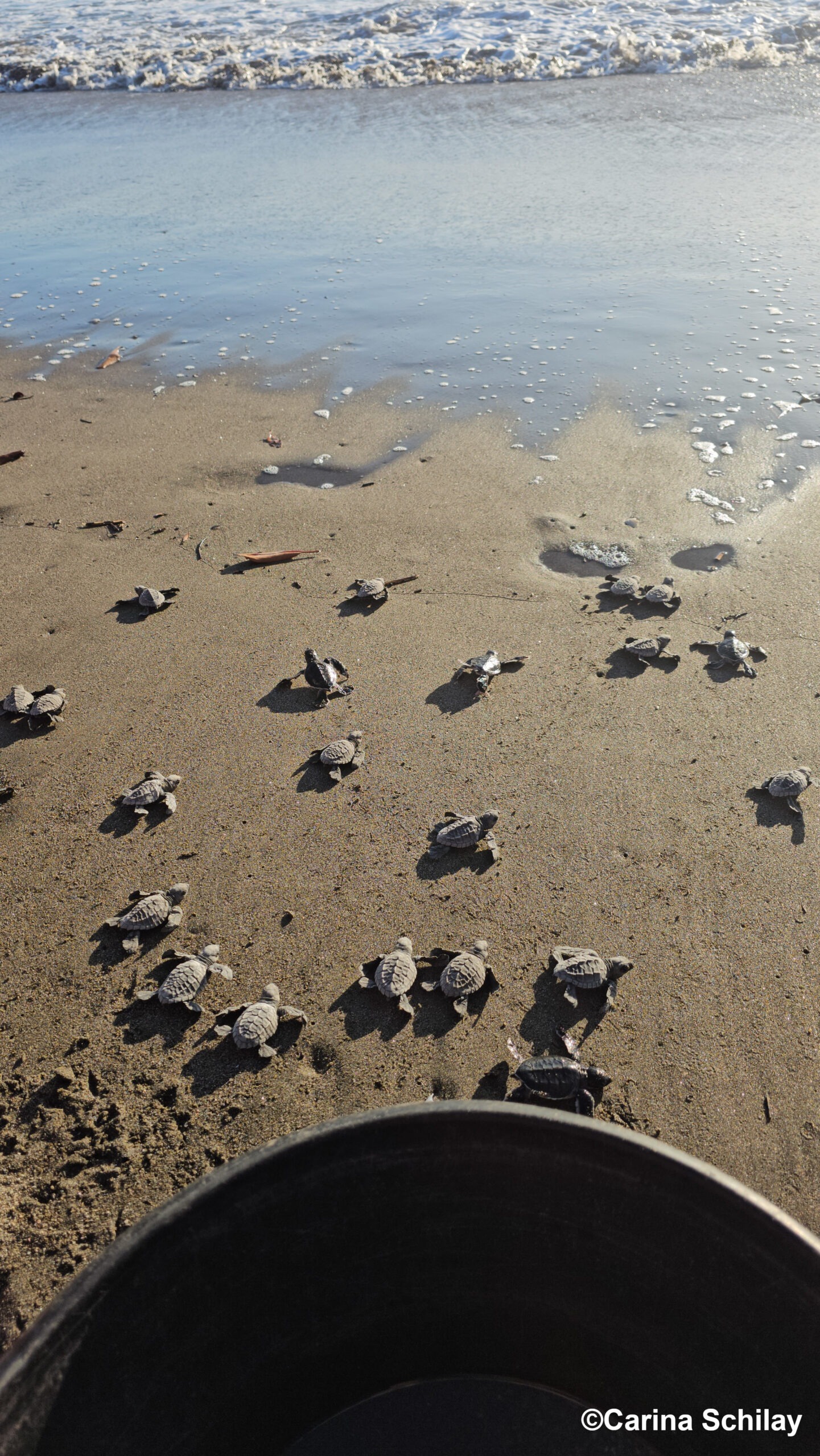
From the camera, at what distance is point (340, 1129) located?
1.51 meters

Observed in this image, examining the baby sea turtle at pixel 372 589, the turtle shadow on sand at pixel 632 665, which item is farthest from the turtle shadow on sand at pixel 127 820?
the turtle shadow on sand at pixel 632 665

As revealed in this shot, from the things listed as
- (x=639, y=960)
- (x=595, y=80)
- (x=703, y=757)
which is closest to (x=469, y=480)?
(x=703, y=757)

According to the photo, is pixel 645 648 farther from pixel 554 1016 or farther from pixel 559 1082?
pixel 559 1082

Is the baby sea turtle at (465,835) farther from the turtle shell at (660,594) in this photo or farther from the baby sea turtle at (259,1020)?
the turtle shell at (660,594)

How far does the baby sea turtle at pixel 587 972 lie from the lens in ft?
8.65

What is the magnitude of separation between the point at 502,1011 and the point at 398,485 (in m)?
3.54

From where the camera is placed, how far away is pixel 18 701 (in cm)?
374

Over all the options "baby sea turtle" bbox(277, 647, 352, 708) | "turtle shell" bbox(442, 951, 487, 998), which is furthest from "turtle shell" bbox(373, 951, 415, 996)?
"baby sea turtle" bbox(277, 647, 352, 708)

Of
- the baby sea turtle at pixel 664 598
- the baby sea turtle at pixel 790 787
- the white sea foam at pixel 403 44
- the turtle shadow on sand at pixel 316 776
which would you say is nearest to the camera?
the baby sea turtle at pixel 790 787

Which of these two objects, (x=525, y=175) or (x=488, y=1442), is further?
(x=525, y=175)

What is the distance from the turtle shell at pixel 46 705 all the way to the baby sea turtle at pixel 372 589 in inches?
59.0

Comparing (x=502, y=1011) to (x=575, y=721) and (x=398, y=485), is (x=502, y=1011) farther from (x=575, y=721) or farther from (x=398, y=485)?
(x=398, y=485)

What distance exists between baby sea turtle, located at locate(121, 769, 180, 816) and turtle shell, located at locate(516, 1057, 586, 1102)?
1709 mm

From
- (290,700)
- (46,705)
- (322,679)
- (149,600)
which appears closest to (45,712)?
(46,705)
